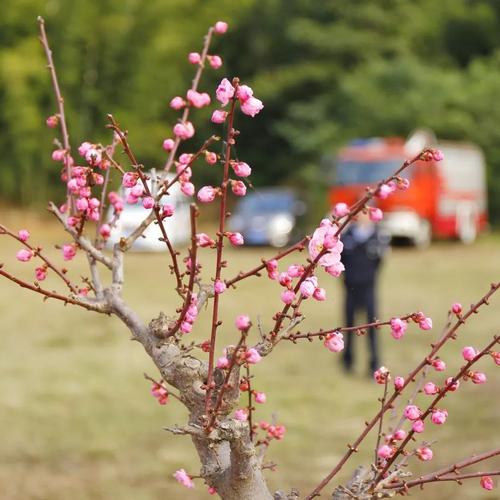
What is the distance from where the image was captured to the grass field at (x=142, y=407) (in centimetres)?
682

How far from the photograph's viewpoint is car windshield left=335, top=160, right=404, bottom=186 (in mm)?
25594

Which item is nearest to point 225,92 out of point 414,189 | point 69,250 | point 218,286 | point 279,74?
point 218,286

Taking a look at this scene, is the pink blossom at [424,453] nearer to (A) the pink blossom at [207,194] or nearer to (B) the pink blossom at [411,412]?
(B) the pink blossom at [411,412]

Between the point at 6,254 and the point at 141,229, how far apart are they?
73.9 ft

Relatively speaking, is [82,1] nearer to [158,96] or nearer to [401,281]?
[158,96]

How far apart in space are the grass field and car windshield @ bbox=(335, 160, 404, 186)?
993 cm

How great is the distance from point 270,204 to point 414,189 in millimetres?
3835

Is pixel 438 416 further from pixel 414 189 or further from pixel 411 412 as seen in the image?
pixel 414 189

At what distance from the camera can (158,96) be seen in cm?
3553

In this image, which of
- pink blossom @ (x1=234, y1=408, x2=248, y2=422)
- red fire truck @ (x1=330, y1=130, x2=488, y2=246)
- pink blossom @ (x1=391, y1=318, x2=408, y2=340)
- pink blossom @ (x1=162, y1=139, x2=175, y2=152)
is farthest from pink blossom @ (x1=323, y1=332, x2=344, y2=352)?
red fire truck @ (x1=330, y1=130, x2=488, y2=246)

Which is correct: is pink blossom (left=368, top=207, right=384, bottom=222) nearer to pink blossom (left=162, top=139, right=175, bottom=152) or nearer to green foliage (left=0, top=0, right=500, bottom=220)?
pink blossom (left=162, top=139, right=175, bottom=152)

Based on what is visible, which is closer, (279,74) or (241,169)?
(241,169)

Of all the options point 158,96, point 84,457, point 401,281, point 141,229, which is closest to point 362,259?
point 84,457

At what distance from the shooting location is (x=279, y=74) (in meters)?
39.8
